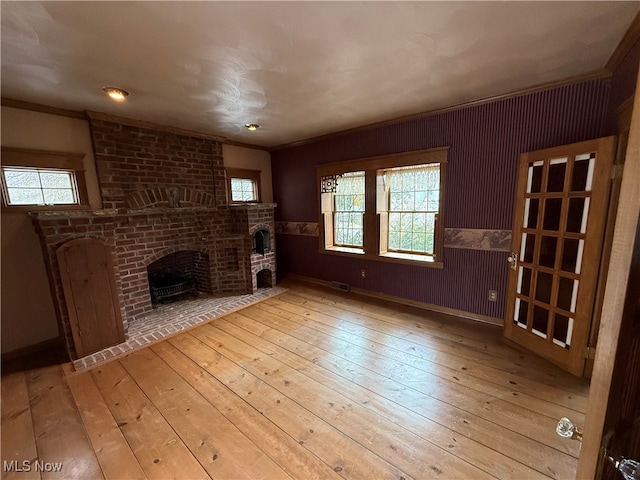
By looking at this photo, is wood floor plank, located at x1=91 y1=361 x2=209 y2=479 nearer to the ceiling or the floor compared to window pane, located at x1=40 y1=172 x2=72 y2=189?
nearer to the floor

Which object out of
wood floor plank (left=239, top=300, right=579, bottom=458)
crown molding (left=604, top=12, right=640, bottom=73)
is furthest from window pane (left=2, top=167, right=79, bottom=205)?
crown molding (left=604, top=12, right=640, bottom=73)

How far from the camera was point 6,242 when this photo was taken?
8.34ft

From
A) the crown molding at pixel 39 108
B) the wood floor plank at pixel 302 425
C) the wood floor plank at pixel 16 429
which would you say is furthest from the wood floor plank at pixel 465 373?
the crown molding at pixel 39 108

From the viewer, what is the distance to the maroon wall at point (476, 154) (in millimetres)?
2377

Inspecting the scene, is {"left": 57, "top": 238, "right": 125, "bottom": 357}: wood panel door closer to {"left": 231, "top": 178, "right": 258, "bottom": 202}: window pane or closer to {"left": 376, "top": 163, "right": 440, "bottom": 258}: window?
{"left": 231, "top": 178, "right": 258, "bottom": 202}: window pane

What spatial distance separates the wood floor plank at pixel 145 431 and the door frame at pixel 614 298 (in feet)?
5.70

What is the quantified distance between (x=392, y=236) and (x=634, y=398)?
3178 mm

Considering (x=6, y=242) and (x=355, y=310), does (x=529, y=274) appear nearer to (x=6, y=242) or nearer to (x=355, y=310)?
(x=355, y=310)

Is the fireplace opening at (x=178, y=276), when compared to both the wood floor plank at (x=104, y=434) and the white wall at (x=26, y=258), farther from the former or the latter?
→ the wood floor plank at (x=104, y=434)

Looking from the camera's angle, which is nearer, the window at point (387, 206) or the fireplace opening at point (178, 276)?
the window at point (387, 206)

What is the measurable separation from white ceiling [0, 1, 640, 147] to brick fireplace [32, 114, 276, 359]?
2.10 ft

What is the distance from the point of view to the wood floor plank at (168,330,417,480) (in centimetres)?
146

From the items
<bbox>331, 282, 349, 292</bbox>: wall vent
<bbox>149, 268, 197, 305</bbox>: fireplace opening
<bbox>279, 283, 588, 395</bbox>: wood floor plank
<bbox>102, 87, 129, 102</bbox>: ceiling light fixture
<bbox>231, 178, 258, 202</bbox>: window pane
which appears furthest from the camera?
<bbox>231, 178, 258, 202</bbox>: window pane

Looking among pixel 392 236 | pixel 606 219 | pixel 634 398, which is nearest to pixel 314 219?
pixel 392 236
